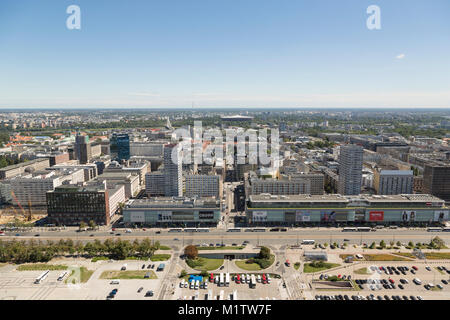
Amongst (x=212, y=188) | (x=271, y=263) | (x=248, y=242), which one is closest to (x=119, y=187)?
(x=212, y=188)

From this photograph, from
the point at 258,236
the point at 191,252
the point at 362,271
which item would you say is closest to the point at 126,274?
the point at 191,252

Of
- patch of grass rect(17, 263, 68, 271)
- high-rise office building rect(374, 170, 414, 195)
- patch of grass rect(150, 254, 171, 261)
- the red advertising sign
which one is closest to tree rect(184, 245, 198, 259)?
patch of grass rect(150, 254, 171, 261)

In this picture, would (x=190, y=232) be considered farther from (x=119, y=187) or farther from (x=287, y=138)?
(x=287, y=138)

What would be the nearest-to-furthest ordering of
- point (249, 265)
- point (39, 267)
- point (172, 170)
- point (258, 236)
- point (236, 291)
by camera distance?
point (236, 291) → point (39, 267) → point (249, 265) → point (258, 236) → point (172, 170)

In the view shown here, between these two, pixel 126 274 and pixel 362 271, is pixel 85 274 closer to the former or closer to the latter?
pixel 126 274

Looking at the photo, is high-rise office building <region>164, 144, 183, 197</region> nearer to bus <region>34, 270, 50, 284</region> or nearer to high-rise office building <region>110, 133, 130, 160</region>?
bus <region>34, 270, 50, 284</region>

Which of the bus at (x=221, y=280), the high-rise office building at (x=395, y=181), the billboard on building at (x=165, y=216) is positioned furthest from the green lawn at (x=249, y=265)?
the high-rise office building at (x=395, y=181)
